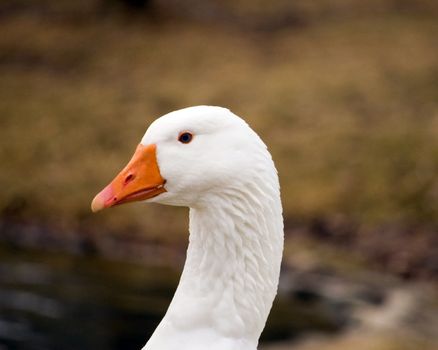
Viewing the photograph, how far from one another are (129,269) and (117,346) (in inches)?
123

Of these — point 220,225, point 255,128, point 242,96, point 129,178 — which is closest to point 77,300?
point 255,128

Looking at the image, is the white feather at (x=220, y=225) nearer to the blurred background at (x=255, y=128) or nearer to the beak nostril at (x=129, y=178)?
the beak nostril at (x=129, y=178)

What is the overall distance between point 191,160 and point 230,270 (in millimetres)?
462

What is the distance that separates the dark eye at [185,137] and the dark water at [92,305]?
23.4ft

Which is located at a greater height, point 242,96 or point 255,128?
point 242,96

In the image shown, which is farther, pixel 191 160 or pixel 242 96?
pixel 242 96

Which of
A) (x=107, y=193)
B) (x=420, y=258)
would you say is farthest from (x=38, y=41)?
(x=107, y=193)

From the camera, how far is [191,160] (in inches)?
137

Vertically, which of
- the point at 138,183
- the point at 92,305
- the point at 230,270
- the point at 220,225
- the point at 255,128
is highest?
the point at 255,128

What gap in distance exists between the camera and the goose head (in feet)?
11.3

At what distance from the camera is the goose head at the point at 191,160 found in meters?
3.45

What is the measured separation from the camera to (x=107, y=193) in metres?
3.57

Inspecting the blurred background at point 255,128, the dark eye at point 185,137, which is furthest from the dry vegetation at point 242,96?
the dark eye at point 185,137

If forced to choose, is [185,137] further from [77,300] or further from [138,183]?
[77,300]
